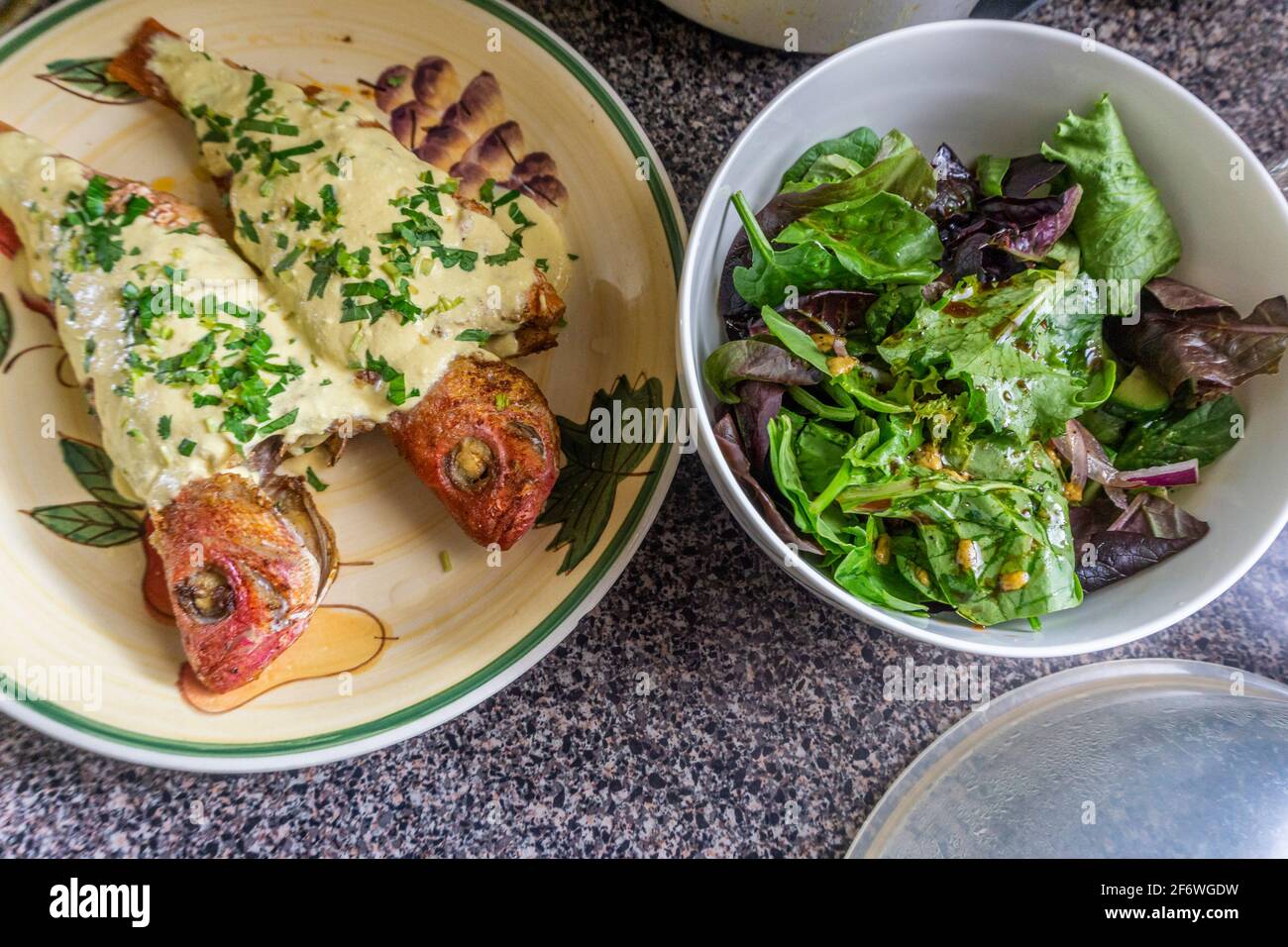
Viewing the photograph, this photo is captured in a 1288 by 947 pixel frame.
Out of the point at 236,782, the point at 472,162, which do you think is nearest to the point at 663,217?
the point at 472,162

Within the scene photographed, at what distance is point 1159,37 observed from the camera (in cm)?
124

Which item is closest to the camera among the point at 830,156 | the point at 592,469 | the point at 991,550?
the point at 991,550

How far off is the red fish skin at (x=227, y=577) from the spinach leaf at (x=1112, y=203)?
967 millimetres

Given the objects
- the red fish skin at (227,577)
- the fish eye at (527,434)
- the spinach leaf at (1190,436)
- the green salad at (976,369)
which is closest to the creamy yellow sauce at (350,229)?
the fish eye at (527,434)

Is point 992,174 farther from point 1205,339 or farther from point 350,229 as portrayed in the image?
point 350,229

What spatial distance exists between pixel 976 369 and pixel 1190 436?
29cm

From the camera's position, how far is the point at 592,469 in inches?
42.9

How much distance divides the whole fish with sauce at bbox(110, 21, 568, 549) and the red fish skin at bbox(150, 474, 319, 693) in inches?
6.4

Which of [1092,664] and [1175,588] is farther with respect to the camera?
[1092,664]

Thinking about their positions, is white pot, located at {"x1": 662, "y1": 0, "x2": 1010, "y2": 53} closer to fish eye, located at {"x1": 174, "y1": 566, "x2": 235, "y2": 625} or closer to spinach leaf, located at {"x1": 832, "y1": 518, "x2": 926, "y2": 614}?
spinach leaf, located at {"x1": 832, "y1": 518, "x2": 926, "y2": 614}

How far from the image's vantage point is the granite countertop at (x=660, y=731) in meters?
1.08

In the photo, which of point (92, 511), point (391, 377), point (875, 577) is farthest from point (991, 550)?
point (92, 511)

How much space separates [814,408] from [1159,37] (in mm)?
841
